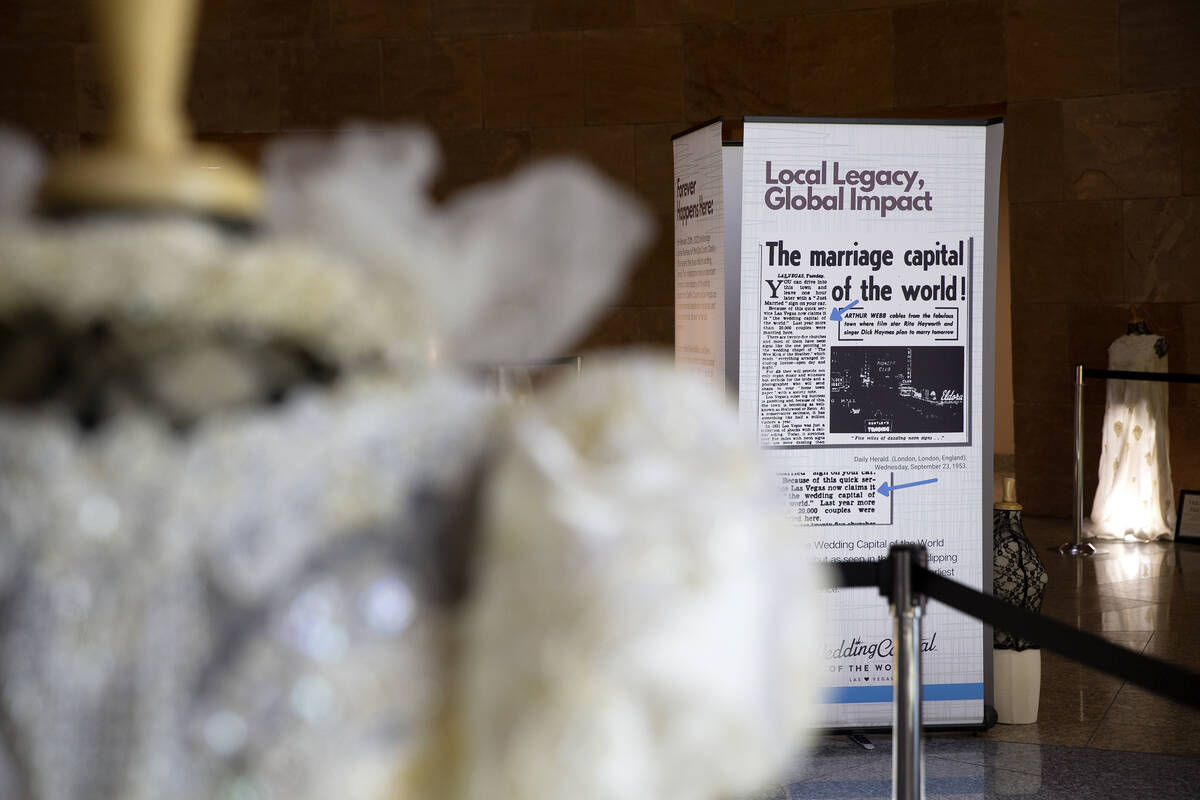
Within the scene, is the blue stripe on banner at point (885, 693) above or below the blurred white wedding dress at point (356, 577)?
below

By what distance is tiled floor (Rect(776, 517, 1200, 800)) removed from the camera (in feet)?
11.9

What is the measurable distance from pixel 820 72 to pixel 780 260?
593cm

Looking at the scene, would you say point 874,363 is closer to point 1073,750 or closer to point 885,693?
point 885,693

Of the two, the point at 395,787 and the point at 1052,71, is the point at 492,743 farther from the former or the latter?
the point at 1052,71

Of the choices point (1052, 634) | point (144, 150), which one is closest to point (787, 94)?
point (1052, 634)

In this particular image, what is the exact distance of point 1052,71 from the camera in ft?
Answer: 29.5

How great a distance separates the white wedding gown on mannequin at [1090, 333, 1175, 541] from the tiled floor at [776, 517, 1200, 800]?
2.47 metres

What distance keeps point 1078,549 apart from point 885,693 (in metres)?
3.97

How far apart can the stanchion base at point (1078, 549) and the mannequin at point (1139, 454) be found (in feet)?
2.31

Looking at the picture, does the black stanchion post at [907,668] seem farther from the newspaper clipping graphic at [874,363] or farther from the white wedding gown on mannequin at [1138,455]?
the white wedding gown on mannequin at [1138,455]

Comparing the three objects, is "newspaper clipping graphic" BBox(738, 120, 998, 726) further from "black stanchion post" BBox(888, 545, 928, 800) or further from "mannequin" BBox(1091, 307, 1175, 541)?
"mannequin" BBox(1091, 307, 1175, 541)

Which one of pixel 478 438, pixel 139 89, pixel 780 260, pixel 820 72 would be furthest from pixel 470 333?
pixel 820 72

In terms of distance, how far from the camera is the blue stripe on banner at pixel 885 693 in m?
4.09

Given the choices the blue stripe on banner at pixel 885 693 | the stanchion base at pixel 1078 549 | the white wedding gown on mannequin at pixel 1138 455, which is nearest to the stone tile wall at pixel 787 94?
the white wedding gown on mannequin at pixel 1138 455
